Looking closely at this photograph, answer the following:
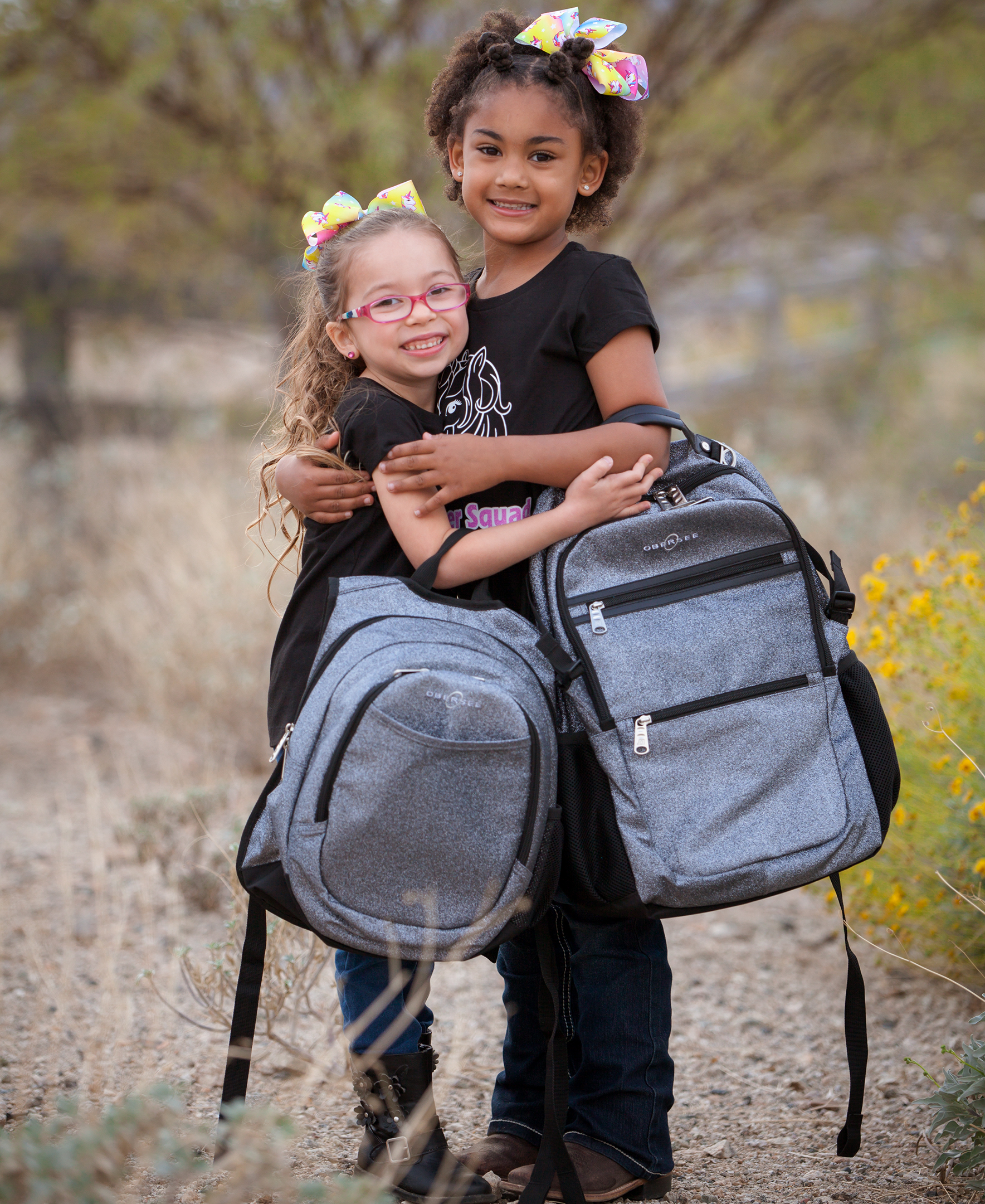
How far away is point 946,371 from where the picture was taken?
9930 mm

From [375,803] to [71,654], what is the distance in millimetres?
4486

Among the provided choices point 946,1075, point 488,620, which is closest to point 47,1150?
point 488,620

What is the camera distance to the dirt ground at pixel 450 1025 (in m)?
2.13

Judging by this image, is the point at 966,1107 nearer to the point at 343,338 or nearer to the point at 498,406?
the point at 498,406

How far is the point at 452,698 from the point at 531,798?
19cm

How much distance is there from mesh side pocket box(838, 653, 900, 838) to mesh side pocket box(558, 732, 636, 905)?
0.42 m

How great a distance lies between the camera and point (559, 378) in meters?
1.79

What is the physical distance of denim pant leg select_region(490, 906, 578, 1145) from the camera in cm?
201

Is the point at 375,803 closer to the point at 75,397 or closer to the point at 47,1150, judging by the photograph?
the point at 47,1150

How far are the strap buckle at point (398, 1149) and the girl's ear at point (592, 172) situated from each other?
1590 mm

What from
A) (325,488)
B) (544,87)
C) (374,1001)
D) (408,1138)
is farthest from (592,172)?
(408,1138)

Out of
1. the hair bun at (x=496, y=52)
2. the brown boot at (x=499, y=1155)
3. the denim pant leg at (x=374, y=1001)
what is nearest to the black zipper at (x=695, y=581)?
the denim pant leg at (x=374, y=1001)

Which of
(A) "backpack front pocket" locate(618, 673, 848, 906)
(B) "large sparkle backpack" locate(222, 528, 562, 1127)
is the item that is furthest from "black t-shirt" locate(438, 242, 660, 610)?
(A) "backpack front pocket" locate(618, 673, 848, 906)

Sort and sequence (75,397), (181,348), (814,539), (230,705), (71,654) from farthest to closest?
(181,348) → (75,397) → (71,654) → (814,539) → (230,705)
